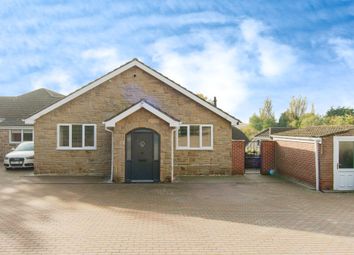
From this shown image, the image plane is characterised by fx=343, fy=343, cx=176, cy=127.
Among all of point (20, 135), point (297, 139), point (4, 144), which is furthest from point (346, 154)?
point (4, 144)

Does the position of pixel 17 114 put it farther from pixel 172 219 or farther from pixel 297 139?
pixel 172 219

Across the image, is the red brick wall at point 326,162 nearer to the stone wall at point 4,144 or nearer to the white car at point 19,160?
the white car at point 19,160

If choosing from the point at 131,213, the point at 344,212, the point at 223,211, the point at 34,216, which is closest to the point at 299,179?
the point at 344,212

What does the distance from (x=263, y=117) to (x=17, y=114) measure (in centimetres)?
6166

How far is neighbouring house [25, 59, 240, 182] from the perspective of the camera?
18.4 meters

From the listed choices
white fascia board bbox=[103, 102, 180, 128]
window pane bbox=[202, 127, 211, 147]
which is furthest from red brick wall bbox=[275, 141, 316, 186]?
white fascia board bbox=[103, 102, 180, 128]

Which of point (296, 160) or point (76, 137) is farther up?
point (76, 137)

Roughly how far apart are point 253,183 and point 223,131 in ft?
12.8

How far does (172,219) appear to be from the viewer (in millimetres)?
9281

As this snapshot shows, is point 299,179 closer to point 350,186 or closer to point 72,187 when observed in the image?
point 350,186

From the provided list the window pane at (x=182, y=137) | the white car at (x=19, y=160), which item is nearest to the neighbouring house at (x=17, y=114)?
the white car at (x=19, y=160)

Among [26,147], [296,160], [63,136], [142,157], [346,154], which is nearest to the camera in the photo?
[346,154]

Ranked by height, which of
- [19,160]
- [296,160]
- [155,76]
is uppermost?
[155,76]

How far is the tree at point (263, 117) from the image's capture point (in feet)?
259
